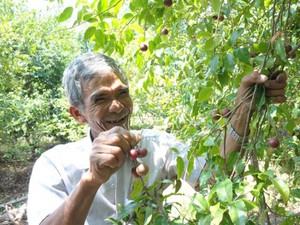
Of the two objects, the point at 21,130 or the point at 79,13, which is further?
the point at 21,130

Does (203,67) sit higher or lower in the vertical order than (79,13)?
lower

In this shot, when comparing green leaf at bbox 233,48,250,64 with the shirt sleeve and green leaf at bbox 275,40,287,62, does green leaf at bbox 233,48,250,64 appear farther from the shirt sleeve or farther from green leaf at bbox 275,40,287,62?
the shirt sleeve

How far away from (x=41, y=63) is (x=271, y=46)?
9888 millimetres

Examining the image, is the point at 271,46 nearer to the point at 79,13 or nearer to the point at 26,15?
the point at 79,13

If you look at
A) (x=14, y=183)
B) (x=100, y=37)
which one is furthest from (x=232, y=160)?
(x=14, y=183)

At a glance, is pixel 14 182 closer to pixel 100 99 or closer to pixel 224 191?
pixel 100 99

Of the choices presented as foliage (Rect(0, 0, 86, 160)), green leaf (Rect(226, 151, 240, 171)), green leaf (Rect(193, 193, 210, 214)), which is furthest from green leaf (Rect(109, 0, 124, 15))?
foliage (Rect(0, 0, 86, 160))

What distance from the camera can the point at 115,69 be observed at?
59.5 inches

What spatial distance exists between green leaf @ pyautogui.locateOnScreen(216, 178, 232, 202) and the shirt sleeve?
0.78 metres

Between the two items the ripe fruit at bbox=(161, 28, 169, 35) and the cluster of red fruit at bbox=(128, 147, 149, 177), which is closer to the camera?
the cluster of red fruit at bbox=(128, 147, 149, 177)

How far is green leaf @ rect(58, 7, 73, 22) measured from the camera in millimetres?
1349

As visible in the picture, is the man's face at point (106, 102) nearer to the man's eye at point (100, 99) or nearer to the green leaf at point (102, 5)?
the man's eye at point (100, 99)

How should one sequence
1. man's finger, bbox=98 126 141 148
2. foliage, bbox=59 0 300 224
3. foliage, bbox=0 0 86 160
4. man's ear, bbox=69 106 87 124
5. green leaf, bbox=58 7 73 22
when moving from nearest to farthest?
foliage, bbox=59 0 300 224 < man's finger, bbox=98 126 141 148 < green leaf, bbox=58 7 73 22 < man's ear, bbox=69 106 87 124 < foliage, bbox=0 0 86 160

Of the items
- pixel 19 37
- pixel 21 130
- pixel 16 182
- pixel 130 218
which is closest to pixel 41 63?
pixel 21 130
